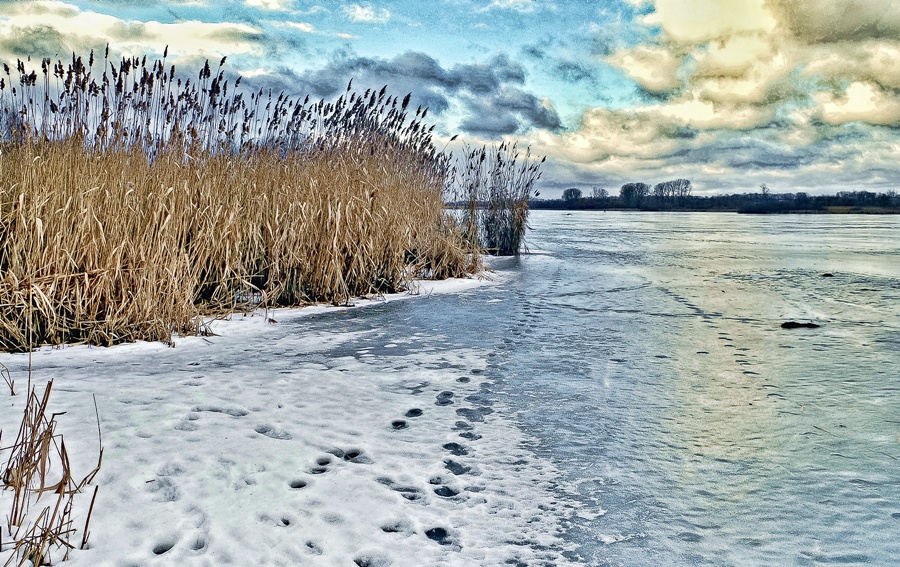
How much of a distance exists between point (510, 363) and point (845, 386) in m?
1.56

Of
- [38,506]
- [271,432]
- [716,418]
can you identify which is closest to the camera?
[38,506]

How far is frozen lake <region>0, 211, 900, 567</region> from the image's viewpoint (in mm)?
1558

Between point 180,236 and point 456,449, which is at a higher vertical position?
point 180,236

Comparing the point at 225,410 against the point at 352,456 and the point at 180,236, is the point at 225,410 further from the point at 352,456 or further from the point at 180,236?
the point at 180,236

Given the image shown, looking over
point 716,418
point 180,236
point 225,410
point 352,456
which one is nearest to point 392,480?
point 352,456

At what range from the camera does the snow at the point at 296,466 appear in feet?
4.99

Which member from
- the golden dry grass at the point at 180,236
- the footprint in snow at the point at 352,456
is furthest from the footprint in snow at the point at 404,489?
the golden dry grass at the point at 180,236

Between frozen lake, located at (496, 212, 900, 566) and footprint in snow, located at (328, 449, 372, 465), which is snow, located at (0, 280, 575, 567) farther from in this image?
frozen lake, located at (496, 212, 900, 566)

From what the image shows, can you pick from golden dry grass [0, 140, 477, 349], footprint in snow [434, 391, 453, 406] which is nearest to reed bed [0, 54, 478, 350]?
golden dry grass [0, 140, 477, 349]

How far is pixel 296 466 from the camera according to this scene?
1.92 m

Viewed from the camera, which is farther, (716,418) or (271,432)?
(716,418)

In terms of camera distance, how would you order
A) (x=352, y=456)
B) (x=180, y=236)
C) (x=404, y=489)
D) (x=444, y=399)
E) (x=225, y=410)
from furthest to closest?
(x=180, y=236)
(x=444, y=399)
(x=225, y=410)
(x=352, y=456)
(x=404, y=489)

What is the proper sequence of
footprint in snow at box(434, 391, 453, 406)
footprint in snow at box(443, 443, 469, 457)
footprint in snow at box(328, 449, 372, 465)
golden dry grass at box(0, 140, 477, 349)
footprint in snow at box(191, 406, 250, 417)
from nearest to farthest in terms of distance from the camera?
footprint in snow at box(328, 449, 372, 465) < footprint in snow at box(443, 443, 469, 457) < footprint in snow at box(191, 406, 250, 417) < footprint in snow at box(434, 391, 453, 406) < golden dry grass at box(0, 140, 477, 349)

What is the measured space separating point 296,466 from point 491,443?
0.67m
